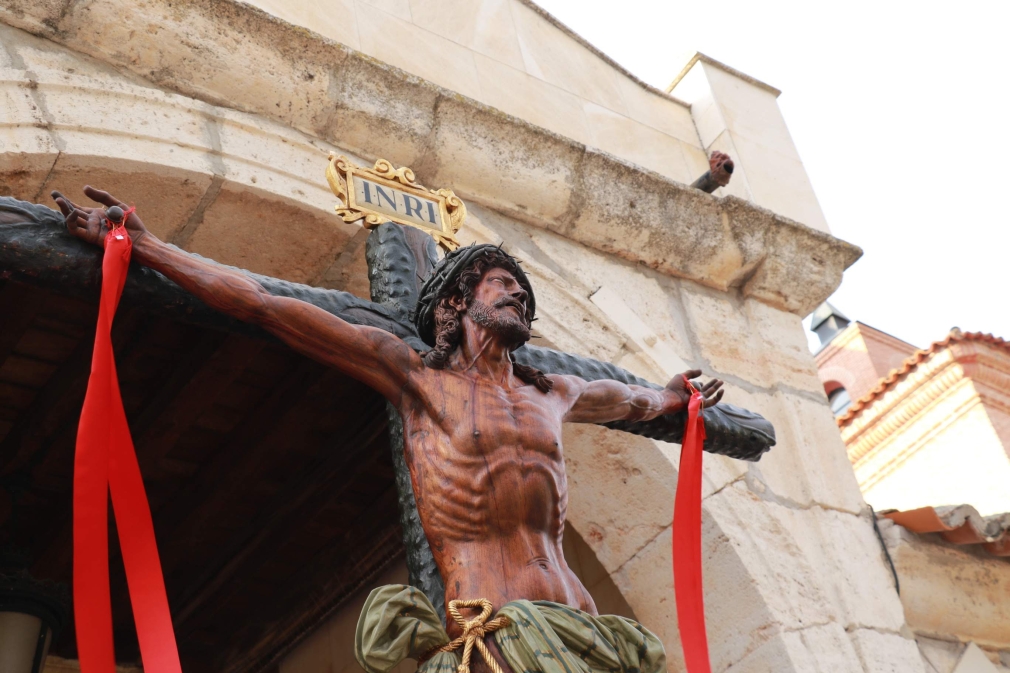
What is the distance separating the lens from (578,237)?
462 centimetres

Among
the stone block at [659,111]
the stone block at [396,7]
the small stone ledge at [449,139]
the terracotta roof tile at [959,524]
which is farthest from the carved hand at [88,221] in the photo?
the stone block at [659,111]

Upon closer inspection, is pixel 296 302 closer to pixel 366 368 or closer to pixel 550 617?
pixel 366 368

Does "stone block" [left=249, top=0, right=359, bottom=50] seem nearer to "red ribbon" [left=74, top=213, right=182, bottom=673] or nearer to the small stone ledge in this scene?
the small stone ledge

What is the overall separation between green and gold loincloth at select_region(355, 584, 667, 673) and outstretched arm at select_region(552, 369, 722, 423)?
542 millimetres

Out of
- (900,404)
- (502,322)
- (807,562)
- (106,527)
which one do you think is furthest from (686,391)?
(900,404)

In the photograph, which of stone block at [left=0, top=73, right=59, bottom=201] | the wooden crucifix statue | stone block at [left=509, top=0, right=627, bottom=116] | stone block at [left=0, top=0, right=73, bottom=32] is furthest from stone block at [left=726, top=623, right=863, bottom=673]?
stone block at [left=0, top=0, right=73, bottom=32]

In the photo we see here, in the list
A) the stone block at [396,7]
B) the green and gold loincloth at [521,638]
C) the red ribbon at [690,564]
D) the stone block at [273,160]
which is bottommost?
the green and gold loincloth at [521,638]

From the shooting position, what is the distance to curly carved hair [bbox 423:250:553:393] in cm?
234

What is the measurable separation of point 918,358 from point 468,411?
293 inches

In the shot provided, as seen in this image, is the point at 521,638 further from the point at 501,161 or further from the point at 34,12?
the point at 501,161

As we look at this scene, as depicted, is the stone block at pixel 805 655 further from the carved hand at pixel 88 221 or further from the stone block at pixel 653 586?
the carved hand at pixel 88 221

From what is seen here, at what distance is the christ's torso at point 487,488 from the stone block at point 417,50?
8.49 feet

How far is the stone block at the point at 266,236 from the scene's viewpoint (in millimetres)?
3838

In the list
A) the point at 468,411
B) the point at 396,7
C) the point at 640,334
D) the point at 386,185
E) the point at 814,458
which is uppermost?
the point at 396,7
